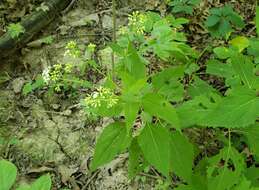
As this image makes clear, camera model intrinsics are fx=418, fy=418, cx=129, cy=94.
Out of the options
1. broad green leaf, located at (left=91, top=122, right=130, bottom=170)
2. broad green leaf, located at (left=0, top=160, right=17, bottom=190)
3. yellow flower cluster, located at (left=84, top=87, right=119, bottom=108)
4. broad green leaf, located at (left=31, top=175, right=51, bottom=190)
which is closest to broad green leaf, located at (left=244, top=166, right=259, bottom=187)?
broad green leaf, located at (left=91, top=122, right=130, bottom=170)

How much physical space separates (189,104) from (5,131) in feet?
6.67

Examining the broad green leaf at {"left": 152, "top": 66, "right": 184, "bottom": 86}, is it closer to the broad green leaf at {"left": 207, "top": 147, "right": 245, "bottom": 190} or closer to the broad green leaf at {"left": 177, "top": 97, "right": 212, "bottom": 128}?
the broad green leaf at {"left": 177, "top": 97, "right": 212, "bottom": 128}

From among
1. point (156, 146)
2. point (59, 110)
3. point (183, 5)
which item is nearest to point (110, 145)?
point (156, 146)

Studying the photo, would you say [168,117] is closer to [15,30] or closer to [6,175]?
[6,175]

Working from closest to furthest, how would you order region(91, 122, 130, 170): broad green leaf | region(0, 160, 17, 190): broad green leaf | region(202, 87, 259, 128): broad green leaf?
region(0, 160, 17, 190): broad green leaf < region(202, 87, 259, 128): broad green leaf < region(91, 122, 130, 170): broad green leaf

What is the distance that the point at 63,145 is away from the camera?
142 inches

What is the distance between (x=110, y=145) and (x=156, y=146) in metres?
0.24

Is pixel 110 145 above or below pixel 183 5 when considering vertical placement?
above

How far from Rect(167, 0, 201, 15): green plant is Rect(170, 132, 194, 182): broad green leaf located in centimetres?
213

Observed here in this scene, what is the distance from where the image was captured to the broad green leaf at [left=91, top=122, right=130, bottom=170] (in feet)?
7.07

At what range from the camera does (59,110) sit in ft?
12.8

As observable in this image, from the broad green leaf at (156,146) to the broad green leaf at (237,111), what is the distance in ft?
0.75

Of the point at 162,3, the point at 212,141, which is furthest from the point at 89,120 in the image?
the point at 162,3

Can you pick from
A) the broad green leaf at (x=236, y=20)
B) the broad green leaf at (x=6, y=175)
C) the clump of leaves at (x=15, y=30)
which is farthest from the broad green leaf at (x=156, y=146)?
the clump of leaves at (x=15, y=30)
